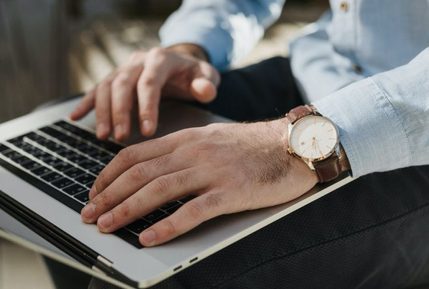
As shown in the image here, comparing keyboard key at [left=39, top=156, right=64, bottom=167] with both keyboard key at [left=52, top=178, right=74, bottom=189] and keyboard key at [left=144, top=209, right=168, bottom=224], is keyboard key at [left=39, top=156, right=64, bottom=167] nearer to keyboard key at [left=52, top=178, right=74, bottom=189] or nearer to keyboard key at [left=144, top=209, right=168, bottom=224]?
keyboard key at [left=52, top=178, right=74, bottom=189]

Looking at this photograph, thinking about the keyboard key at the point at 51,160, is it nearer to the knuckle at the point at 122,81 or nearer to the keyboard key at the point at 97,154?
the keyboard key at the point at 97,154

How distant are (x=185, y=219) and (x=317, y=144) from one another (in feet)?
0.66

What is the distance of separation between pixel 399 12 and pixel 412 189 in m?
0.27

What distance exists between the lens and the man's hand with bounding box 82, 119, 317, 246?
2.32 ft

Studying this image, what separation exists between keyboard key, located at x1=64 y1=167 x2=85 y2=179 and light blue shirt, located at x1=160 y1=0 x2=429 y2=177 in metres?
0.32

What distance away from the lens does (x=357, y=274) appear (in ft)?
2.82

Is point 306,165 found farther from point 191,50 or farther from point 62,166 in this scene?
point 191,50

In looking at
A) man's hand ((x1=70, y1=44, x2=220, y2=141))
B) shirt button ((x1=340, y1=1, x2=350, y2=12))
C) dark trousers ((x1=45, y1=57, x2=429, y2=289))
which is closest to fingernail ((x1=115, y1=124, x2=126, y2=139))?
man's hand ((x1=70, y1=44, x2=220, y2=141))

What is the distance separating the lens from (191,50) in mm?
1183

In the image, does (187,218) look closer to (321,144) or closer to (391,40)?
(321,144)

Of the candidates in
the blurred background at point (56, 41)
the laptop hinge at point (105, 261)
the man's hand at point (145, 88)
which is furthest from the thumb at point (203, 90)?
the blurred background at point (56, 41)

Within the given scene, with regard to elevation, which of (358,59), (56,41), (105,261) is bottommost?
(56,41)

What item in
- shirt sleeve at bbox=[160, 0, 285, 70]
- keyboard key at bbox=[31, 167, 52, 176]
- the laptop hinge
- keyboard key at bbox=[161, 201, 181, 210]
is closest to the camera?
the laptop hinge

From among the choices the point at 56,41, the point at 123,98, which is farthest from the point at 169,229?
the point at 56,41
